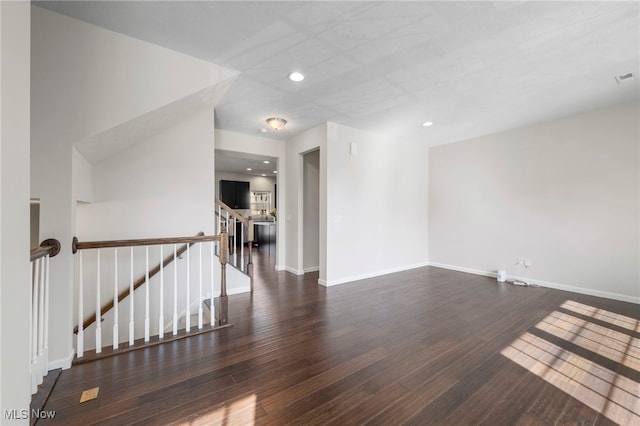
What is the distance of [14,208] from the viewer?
1018mm

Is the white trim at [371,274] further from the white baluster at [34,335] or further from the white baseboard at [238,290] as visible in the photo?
the white baluster at [34,335]

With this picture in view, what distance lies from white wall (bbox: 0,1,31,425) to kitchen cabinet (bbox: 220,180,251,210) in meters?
7.91

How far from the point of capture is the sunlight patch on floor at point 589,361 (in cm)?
167

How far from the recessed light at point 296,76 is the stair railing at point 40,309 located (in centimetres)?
262

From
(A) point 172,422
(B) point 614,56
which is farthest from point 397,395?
(B) point 614,56

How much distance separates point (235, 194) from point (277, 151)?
4346 millimetres

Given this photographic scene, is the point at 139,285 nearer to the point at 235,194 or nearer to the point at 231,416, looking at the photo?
the point at 231,416

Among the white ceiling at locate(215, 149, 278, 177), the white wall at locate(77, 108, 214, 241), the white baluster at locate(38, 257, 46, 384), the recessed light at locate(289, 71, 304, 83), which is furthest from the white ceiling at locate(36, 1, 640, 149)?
the white ceiling at locate(215, 149, 278, 177)

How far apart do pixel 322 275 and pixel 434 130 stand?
11.0ft

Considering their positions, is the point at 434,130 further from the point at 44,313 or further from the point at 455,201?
the point at 44,313

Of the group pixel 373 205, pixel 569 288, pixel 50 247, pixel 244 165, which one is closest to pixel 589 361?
pixel 569 288

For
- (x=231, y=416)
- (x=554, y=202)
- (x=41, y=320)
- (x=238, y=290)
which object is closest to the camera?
(x=231, y=416)

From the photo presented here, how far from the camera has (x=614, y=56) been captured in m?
2.44

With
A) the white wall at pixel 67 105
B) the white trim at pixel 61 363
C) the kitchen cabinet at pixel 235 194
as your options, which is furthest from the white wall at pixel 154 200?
the kitchen cabinet at pixel 235 194
